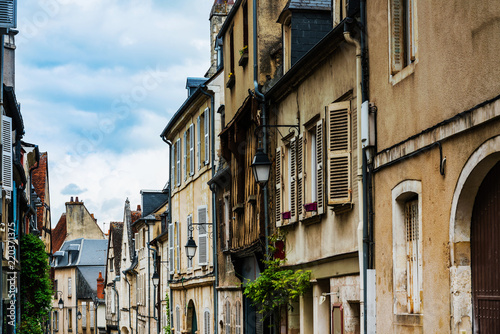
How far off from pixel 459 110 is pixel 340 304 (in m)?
4.69

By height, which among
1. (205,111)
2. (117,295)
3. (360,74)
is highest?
(205,111)

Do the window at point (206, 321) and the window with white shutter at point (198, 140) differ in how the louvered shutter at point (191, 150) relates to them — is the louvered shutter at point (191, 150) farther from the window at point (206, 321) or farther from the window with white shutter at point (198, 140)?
the window at point (206, 321)

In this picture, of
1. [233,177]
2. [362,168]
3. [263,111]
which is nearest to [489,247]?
[362,168]

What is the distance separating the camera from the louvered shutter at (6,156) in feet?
66.0

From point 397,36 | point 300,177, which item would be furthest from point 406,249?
point 300,177

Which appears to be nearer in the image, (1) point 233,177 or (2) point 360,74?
(2) point 360,74

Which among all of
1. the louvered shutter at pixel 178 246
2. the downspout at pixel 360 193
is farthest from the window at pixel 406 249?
the louvered shutter at pixel 178 246

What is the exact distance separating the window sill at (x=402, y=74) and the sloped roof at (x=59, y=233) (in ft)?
201

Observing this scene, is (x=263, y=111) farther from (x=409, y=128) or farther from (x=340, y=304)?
(x=409, y=128)

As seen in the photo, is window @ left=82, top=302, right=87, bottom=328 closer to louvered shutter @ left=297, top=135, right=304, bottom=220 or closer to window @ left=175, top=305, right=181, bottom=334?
window @ left=175, top=305, right=181, bottom=334

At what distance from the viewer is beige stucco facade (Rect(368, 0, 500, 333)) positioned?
7.64 m

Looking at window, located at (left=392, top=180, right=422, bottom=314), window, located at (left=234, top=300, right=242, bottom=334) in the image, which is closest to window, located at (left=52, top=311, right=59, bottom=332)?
window, located at (left=234, top=300, right=242, bottom=334)

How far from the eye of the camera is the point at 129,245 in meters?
47.6

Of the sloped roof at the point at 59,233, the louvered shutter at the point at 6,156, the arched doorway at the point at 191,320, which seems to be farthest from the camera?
the sloped roof at the point at 59,233
